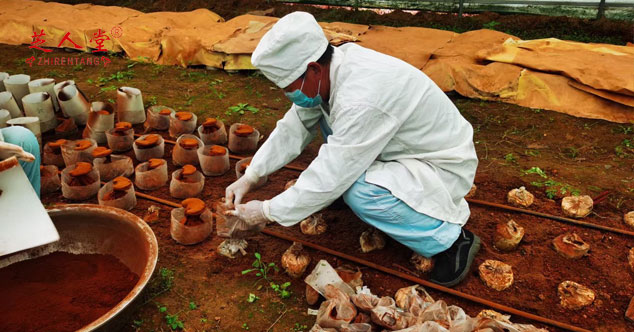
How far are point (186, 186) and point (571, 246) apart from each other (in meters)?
2.68

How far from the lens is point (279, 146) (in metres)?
2.91

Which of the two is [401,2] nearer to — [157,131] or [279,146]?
[157,131]

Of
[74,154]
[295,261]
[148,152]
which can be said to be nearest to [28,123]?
[74,154]

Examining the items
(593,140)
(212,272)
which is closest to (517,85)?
(593,140)

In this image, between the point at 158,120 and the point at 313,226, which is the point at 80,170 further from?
the point at 313,226

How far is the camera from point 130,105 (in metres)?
4.66

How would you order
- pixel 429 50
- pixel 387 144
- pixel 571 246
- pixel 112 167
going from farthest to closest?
pixel 429 50 → pixel 112 167 → pixel 571 246 → pixel 387 144

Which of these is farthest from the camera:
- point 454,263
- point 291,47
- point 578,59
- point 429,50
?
point 429,50

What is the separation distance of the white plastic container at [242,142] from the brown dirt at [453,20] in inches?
184

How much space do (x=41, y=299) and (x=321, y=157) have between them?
153 centimetres

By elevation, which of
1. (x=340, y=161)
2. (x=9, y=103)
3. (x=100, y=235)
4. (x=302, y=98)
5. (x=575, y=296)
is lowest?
(x=575, y=296)

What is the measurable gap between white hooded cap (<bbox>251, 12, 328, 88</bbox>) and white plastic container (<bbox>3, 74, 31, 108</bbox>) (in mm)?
3626

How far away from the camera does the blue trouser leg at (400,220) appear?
2.52 m

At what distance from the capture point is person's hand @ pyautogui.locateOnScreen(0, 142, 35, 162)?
6.28 ft
